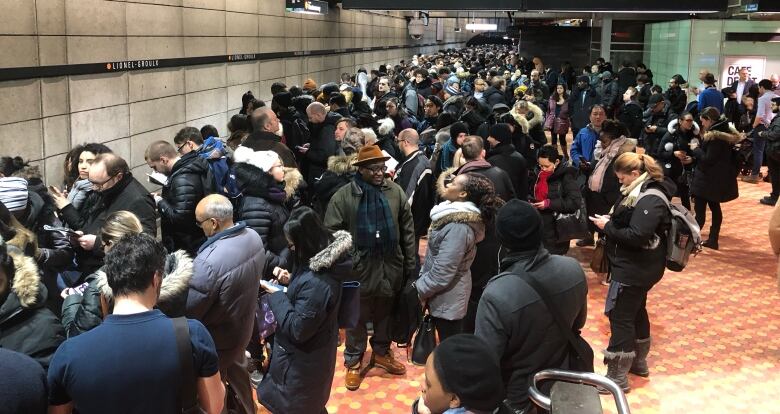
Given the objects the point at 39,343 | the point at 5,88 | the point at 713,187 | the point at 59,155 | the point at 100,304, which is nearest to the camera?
the point at 39,343

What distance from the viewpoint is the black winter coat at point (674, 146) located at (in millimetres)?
8773

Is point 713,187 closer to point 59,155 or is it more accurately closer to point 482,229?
point 482,229

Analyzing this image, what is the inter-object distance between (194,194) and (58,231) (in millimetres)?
990

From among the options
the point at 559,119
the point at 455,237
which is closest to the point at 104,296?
the point at 455,237

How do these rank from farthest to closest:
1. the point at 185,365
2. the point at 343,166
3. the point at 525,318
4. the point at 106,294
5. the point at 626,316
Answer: the point at 343,166, the point at 626,316, the point at 525,318, the point at 106,294, the point at 185,365

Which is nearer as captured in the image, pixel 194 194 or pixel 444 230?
pixel 444 230

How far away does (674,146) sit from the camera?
883cm

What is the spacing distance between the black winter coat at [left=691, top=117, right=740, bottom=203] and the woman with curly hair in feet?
16.0

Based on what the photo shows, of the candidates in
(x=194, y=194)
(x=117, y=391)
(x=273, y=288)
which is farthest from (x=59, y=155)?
(x=117, y=391)

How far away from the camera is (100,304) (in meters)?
2.92

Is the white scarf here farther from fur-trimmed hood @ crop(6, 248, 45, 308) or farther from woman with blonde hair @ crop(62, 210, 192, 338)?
fur-trimmed hood @ crop(6, 248, 45, 308)

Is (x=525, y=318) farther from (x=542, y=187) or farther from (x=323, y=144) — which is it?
(x=323, y=144)

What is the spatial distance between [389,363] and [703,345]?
9.00ft

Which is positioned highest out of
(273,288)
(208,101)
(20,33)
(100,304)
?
(20,33)
